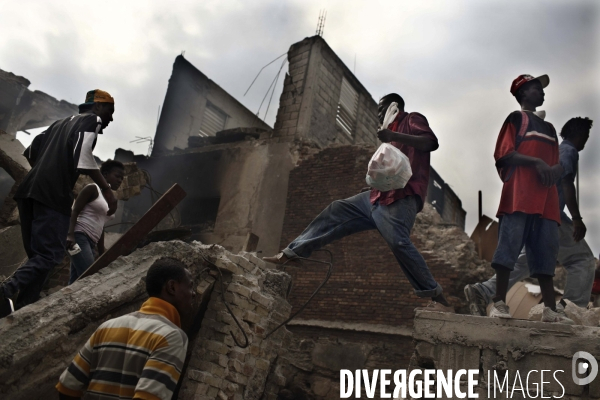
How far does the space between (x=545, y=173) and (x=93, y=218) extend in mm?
3769

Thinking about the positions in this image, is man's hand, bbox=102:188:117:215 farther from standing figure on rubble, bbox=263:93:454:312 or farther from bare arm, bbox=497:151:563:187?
bare arm, bbox=497:151:563:187

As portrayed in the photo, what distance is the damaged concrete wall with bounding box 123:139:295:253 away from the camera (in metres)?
11.8

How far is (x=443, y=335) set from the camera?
3.44 meters

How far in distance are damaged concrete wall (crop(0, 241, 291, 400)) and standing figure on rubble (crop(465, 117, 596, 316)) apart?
73.1 inches

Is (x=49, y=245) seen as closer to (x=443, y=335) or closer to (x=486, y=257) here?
(x=443, y=335)

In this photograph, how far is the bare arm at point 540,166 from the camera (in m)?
3.61

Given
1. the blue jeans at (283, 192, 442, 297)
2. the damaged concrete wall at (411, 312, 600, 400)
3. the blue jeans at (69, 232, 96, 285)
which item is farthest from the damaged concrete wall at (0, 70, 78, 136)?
the damaged concrete wall at (411, 312, 600, 400)

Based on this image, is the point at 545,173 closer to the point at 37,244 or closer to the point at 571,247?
the point at 571,247

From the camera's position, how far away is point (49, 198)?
12.6 ft

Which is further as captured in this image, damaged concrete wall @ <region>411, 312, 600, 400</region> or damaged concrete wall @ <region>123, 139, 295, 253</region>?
damaged concrete wall @ <region>123, 139, 295, 253</region>

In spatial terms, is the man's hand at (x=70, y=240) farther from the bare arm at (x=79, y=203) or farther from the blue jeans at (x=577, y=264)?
the blue jeans at (x=577, y=264)

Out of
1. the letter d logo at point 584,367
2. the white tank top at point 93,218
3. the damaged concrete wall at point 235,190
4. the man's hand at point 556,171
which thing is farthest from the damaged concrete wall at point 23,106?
the letter d logo at point 584,367

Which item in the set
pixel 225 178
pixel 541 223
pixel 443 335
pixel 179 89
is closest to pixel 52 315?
pixel 443 335

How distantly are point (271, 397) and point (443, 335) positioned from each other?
2133 mm
